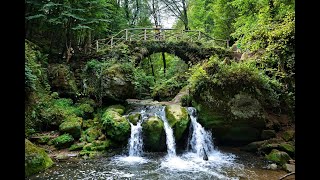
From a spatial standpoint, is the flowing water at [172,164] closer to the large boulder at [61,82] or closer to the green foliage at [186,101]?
the green foliage at [186,101]

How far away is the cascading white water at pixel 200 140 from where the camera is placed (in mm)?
12078

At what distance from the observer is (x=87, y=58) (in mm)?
18047

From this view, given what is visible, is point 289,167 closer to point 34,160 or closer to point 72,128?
point 34,160

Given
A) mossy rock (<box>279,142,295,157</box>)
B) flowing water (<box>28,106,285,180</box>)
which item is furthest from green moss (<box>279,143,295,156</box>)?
flowing water (<box>28,106,285,180</box>)

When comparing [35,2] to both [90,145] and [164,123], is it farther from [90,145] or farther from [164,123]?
[164,123]

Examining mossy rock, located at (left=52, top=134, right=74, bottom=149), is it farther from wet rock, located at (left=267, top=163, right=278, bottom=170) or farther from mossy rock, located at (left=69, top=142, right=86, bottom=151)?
wet rock, located at (left=267, top=163, right=278, bottom=170)

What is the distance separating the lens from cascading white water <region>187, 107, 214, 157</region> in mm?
12078

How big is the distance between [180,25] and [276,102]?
2314 cm

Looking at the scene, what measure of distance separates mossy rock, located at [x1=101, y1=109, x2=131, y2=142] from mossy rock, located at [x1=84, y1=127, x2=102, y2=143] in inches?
20.3

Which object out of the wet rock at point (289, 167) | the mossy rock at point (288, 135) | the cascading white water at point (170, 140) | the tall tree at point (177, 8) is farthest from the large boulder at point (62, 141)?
the tall tree at point (177, 8)

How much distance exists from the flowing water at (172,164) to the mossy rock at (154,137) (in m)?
0.23

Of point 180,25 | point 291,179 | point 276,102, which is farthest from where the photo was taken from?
point 180,25

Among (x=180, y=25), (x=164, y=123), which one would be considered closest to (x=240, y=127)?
(x=164, y=123)

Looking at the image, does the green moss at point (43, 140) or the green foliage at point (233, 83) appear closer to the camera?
the green moss at point (43, 140)
